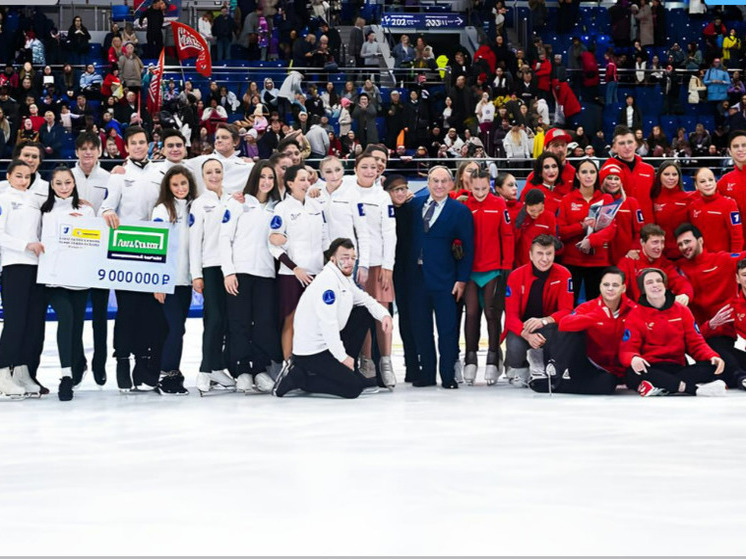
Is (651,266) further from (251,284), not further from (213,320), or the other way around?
(213,320)

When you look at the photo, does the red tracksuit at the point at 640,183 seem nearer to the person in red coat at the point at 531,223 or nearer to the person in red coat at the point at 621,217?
the person in red coat at the point at 621,217

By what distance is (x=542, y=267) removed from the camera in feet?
28.9

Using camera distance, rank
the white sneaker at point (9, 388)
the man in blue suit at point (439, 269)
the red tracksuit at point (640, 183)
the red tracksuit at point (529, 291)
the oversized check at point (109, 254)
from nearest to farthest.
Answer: the white sneaker at point (9, 388)
the oversized check at point (109, 254)
the red tracksuit at point (529, 291)
the man in blue suit at point (439, 269)
the red tracksuit at point (640, 183)

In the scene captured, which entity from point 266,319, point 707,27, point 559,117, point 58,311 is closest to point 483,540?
point 266,319

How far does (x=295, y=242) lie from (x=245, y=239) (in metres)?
0.36

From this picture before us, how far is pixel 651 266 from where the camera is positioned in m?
9.22

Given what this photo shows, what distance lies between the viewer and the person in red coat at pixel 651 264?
9086 millimetres

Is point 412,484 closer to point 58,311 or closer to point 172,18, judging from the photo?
point 58,311

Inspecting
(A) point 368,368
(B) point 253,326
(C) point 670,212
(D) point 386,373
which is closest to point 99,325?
(B) point 253,326

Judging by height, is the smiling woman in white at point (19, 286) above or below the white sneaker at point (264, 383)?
above

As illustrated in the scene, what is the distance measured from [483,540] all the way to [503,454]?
1.70 meters

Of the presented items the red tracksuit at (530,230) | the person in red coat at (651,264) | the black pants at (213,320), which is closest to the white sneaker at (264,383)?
the black pants at (213,320)

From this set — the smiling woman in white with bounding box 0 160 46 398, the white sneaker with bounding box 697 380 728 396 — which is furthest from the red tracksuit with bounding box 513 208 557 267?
the smiling woman in white with bounding box 0 160 46 398

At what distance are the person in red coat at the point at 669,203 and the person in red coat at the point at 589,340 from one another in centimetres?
115
